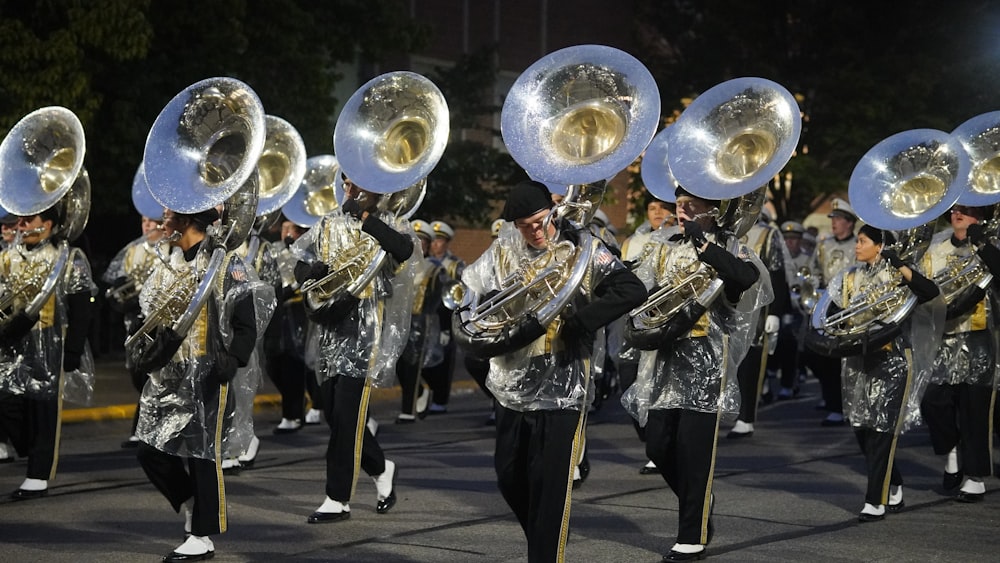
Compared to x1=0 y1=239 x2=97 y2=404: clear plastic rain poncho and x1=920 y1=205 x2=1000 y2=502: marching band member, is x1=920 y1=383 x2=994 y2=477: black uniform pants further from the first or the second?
x1=0 y1=239 x2=97 y2=404: clear plastic rain poncho

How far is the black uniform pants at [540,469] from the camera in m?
6.32

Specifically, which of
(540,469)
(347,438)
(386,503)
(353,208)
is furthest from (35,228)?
(540,469)

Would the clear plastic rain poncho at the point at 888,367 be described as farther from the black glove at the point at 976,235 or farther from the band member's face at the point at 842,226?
the band member's face at the point at 842,226

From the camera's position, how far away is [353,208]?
28.1ft

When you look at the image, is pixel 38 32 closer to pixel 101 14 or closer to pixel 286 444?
pixel 101 14

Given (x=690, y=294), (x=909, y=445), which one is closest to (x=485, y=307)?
(x=690, y=294)

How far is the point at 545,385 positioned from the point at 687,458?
60.1 inches

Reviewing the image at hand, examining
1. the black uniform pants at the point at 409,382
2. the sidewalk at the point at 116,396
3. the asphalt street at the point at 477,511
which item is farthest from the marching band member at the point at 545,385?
the black uniform pants at the point at 409,382

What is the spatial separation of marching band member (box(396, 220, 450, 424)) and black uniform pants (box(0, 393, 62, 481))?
4.22 m

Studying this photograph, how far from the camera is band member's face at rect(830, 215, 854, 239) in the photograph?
14406 millimetres

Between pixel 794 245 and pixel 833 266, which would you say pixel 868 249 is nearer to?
pixel 833 266

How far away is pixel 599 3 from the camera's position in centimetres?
2881

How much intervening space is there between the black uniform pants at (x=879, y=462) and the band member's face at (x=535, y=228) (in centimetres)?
321

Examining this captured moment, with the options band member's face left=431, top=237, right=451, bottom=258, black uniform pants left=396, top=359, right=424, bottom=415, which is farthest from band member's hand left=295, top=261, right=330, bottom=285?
band member's face left=431, top=237, right=451, bottom=258
